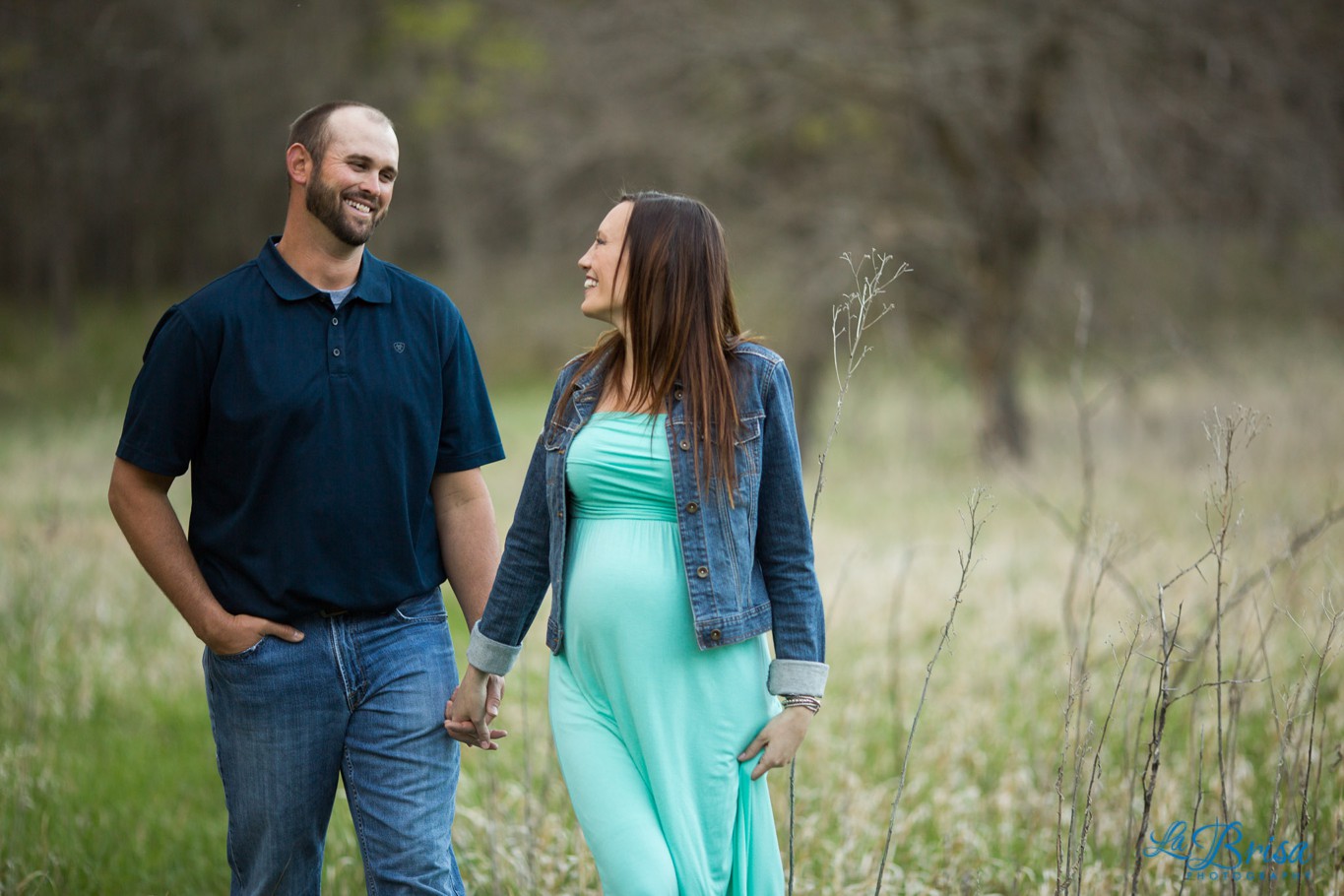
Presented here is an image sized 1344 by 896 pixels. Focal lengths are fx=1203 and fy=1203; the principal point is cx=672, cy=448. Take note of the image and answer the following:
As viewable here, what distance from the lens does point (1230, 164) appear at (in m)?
12.0

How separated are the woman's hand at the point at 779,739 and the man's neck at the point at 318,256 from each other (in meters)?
1.40

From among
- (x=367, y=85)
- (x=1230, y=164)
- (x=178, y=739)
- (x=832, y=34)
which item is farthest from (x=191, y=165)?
(x=178, y=739)

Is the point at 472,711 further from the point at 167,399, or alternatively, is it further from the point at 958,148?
the point at 958,148

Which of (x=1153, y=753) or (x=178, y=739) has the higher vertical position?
(x=1153, y=753)

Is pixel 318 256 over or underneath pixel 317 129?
underneath

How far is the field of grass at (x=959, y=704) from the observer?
11.6 feet

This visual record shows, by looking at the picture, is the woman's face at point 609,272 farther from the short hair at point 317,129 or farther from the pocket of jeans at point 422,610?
the pocket of jeans at point 422,610

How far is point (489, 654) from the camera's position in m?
2.63

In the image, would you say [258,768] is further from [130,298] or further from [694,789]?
[130,298]

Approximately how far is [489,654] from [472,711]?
147mm

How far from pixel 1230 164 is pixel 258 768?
39.2ft

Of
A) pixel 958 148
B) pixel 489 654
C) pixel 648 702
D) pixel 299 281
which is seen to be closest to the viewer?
pixel 648 702

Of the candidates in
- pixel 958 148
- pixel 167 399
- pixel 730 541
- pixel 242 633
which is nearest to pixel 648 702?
pixel 730 541

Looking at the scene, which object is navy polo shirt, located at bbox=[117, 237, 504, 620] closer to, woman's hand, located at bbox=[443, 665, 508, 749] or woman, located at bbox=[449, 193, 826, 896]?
woman's hand, located at bbox=[443, 665, 508, 749]
